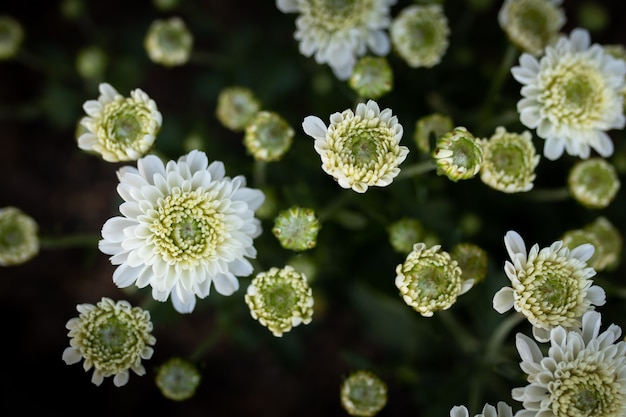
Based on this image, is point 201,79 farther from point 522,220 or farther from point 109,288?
point 522,220

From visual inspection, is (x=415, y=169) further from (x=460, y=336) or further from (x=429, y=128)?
(x=460, y=336)

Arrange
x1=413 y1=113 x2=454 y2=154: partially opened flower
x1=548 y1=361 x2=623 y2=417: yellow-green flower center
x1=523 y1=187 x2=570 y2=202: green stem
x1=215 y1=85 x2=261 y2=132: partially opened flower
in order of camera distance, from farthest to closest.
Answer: x1=523 y1=187 x2=570 y2=202: green stem, x1=215 y1=85 x2=261 y2=132: partially opened flower, x1=413 y1=113 x2=454 y2=154: partially opened flower, x1=548 y1=361 x2=623 y2=417: yellow-green flower center

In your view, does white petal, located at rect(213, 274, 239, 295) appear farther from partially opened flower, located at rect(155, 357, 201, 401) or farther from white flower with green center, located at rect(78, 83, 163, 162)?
white flower with green center, located at rect(78, 83, 163, 162)

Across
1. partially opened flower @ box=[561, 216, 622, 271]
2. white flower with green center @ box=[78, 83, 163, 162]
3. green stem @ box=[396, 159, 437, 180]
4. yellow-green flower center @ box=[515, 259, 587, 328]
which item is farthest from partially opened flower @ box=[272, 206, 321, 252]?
partially opened flower @ box=[561, 216, 622, 271]

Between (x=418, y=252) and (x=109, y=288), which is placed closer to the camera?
(x=418, y=252)

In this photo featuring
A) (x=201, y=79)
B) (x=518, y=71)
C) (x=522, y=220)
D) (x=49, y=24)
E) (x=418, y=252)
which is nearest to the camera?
(x=418, y=252)

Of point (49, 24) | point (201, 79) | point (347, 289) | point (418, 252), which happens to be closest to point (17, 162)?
point (49, 24)
